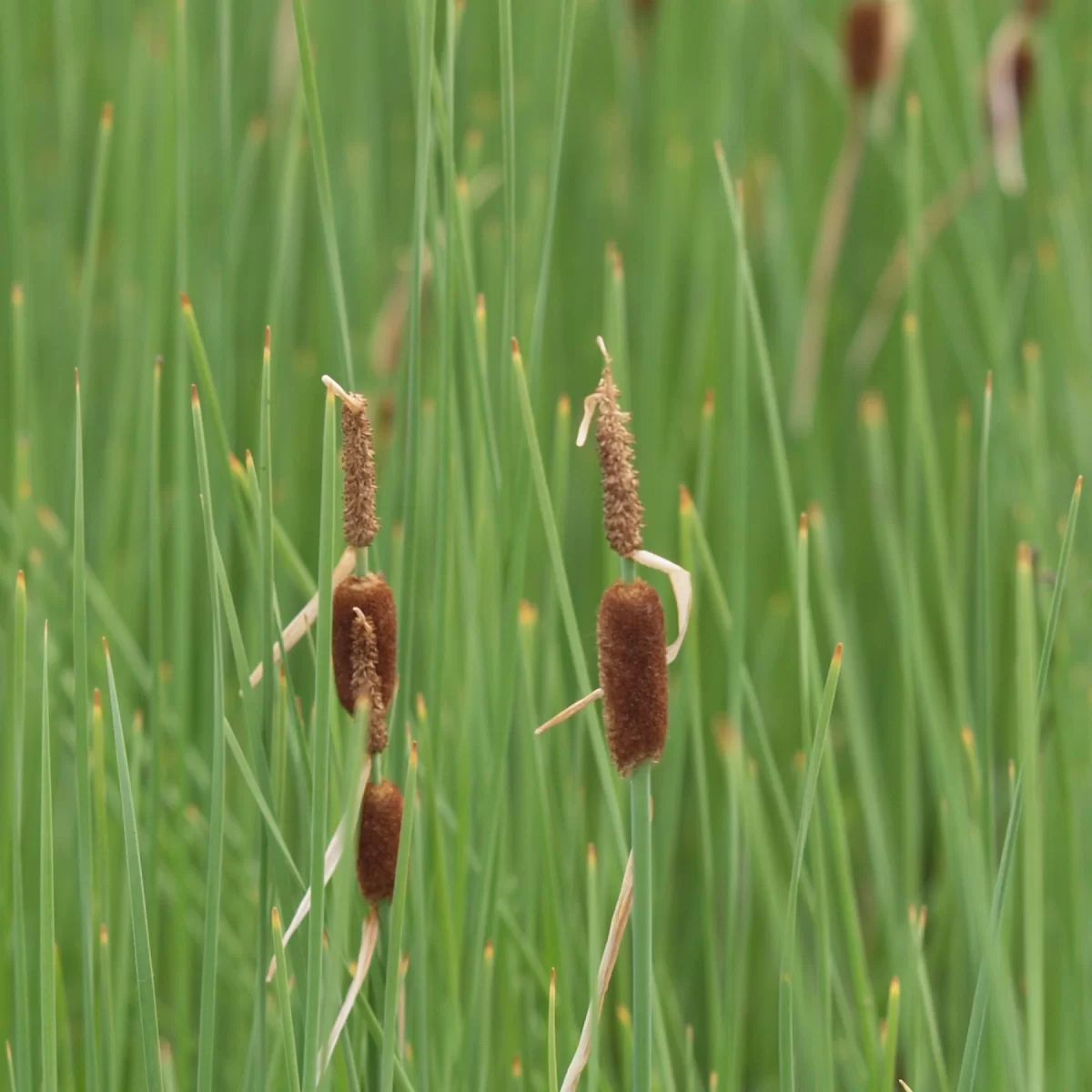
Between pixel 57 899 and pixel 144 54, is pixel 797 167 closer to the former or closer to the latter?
pixel 144 54

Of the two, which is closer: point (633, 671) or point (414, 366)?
point (633, 671)

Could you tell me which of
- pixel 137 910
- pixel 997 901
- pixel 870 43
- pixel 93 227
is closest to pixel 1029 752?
pixel 997 901

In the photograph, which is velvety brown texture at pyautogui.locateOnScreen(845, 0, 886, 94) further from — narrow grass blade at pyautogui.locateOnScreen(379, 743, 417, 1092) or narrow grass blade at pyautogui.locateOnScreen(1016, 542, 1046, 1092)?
narrow grass blade at pyautogui.locateOnScreen(379, 743, 417, 1092)

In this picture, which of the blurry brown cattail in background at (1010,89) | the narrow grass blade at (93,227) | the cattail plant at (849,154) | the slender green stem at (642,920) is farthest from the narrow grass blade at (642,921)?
the blurry brown cattail in background at (1010,89)

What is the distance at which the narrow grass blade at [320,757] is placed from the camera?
630mm

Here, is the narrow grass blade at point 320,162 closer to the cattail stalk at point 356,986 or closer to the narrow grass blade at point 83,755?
the narrow grass blade at point 83,755

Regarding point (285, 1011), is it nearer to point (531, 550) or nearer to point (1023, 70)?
point (531, 550)

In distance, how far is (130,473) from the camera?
159 centimetres

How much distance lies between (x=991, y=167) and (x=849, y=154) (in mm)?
186

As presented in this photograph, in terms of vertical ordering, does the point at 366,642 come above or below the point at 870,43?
below

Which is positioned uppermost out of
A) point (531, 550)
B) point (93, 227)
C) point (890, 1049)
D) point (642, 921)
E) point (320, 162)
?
point (93, 227)

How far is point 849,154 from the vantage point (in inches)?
72.4

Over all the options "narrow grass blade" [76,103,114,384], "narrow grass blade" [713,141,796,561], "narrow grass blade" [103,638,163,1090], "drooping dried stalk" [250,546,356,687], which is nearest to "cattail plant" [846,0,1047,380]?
"narrow grass blade" [713,141,796,561]

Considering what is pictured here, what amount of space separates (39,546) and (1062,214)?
1.29 m
